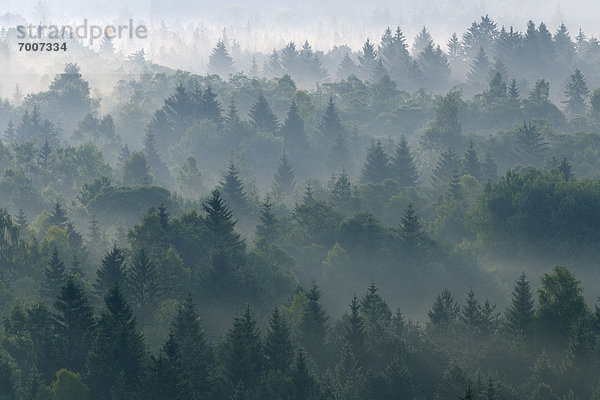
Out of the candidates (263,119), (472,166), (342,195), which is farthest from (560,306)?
(263,119)

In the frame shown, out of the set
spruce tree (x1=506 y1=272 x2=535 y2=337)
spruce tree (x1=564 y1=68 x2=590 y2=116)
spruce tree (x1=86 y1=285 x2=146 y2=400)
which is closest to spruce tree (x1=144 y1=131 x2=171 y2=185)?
spruce tree (x1=86 y1=285 x2=146 y2=400)

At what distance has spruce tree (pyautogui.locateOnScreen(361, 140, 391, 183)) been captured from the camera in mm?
146500

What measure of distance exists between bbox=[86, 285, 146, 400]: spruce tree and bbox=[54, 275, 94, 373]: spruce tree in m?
3.25

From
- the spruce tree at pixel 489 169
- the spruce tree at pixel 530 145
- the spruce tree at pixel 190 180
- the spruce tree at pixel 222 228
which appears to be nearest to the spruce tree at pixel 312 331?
the spruce tree at pixel 222 228

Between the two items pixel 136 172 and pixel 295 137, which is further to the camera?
pixel 295 137

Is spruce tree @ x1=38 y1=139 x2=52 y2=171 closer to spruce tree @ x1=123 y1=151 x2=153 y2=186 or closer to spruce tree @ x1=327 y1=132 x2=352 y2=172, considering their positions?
spruce tree @ x1=123 y1=151 x2=153 y2=186

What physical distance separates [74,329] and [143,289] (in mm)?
13898

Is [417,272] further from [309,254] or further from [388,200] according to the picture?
[388,200]

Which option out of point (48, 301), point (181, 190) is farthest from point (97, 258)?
point (181, 190)

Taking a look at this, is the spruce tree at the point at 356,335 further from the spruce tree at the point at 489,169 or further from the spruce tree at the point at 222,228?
the spruce tree at the point at 489,169

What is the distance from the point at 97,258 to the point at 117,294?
45.1 metres

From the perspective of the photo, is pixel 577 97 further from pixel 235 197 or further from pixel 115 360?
pixel 115 360

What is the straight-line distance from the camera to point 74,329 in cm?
7062

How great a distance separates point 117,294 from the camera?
68.6m
